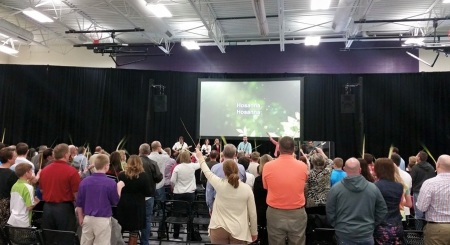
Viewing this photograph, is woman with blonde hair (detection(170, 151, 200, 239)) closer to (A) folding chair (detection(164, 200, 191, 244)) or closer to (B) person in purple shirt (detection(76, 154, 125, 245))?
(A) folding chair (detection(164, 200, 191, 244))

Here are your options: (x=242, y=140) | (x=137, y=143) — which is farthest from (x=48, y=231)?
(x=137, y=143)

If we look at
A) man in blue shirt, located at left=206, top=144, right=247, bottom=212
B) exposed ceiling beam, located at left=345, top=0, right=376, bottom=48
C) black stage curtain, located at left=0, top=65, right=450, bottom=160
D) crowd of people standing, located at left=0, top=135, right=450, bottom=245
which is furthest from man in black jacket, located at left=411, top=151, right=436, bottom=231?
black stage curtain, located at left=0, top=65, right=450, bottom=160

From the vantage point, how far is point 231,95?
11.5 metres

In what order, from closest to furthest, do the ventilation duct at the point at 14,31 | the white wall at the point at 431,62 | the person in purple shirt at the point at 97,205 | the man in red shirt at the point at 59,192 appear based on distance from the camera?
the person in purple shirt at the point at 97,205, the man in red shirt at the point at 59,192, the ventilation duct at the point at 14,31, the white wall at the point at 431,62

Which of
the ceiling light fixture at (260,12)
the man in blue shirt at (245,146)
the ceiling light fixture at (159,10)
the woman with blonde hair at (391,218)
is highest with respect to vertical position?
the ceiling light fixture at (159,10)

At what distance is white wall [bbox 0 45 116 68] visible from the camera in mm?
13609

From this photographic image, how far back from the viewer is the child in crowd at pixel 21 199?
348 cm

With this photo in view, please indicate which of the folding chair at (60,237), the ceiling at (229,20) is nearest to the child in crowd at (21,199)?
the folding chair at (60,237)

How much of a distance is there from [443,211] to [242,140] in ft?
27.3

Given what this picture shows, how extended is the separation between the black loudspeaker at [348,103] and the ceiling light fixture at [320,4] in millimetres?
2729

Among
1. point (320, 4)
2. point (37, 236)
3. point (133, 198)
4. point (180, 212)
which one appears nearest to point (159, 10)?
point (320, 4)

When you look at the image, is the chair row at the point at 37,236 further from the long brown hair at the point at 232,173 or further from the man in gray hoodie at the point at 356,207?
the man in gray hoodie at the point at 356,207

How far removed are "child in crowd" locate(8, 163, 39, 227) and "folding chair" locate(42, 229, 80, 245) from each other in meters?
0.60

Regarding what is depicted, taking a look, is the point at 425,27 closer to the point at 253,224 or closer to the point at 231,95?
the point at 231,95
